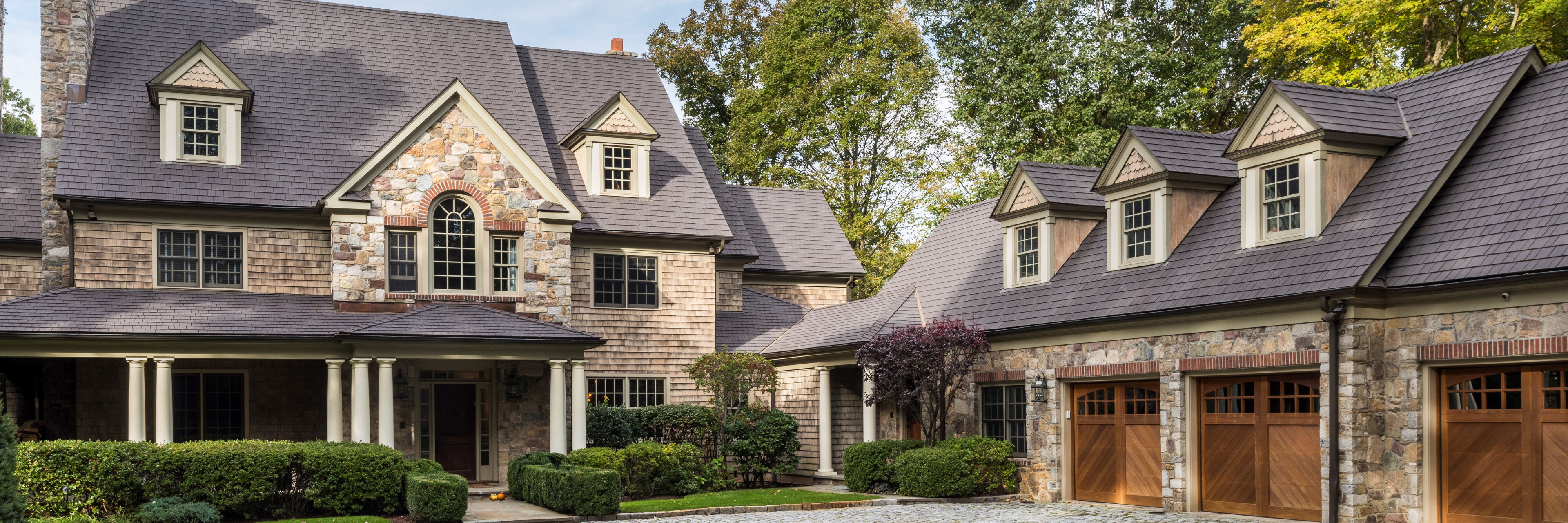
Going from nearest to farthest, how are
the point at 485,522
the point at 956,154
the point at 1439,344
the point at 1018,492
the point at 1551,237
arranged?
the point at 1551,237
the point at 1439,344
the point at 485,522
the point at 1018,492
the point at 956,154

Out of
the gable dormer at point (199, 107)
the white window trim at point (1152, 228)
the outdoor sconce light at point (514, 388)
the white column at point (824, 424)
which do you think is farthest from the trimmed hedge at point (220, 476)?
the white window trim at point (1152, 228)

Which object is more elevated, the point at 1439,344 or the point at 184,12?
the point at 184,12

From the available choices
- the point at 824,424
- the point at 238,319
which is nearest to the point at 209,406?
the point at 238,319

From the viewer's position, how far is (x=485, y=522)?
16.3 meters

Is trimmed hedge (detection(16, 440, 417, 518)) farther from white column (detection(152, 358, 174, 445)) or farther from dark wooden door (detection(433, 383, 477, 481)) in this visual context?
dark wooden door (detection(433, 383, 477, 481))

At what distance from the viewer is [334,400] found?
20375mm

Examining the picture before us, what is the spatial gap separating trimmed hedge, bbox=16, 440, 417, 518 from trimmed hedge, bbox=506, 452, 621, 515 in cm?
196

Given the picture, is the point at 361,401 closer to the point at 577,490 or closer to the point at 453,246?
the point at 453,246

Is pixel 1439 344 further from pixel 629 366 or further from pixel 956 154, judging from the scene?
pixel 956 154

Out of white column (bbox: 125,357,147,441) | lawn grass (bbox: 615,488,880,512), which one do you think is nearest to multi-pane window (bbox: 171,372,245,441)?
white column (bbox: 125,357,147,441)

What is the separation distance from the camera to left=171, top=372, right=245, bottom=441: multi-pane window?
70.0 ft

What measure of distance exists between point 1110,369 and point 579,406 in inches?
353

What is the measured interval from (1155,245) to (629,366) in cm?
1089

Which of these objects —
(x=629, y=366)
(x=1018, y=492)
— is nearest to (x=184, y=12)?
(x=629, y=366)
